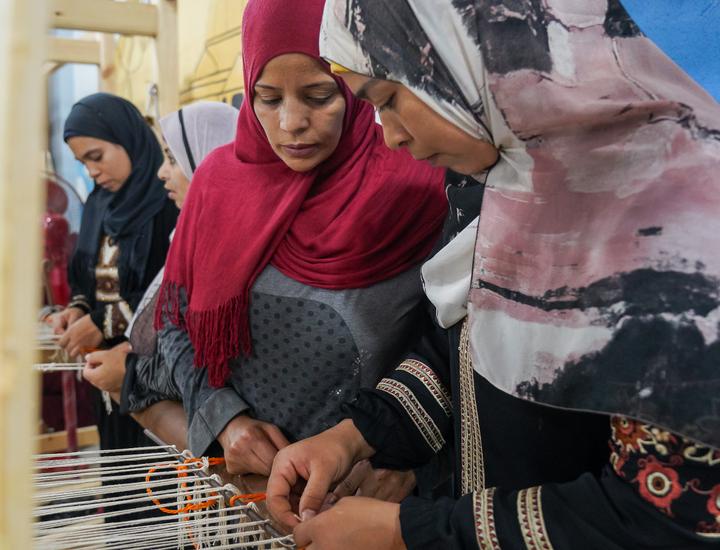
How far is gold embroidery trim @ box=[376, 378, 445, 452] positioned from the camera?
94 centimetres

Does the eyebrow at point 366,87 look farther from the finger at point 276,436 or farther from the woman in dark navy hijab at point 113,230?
the woman in dark navy hijab at point 113,230

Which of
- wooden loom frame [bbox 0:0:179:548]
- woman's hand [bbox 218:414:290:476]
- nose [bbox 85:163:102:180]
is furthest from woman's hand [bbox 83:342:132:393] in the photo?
wooden loom frame [bbox 0:0:179:548]

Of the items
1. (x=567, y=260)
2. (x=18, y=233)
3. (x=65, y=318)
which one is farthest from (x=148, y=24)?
(x=18, y=233)

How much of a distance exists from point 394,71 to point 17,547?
0.53 meters

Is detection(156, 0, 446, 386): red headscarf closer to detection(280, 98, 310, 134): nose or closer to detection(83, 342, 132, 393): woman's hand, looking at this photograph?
detection(280, 98, 310, 134): nose

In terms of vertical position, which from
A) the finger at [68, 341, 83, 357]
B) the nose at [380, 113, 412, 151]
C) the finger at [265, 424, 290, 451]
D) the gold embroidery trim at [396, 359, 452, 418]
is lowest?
the finger at [68, 341, 83, 357]

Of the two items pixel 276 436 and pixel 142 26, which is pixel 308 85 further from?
pixel 142 26

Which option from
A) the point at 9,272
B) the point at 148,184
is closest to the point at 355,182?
the point at 9,272

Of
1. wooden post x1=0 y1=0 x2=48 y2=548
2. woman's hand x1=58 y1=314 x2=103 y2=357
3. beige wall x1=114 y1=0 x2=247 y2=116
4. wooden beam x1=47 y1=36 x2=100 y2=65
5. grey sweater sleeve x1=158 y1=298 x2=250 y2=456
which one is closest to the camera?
wooden post x1=0 y1=0 x2=48 y2=548

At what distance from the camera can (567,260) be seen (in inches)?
24.9

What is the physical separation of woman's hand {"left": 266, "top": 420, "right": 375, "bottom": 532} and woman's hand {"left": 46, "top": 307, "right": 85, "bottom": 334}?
160 cm

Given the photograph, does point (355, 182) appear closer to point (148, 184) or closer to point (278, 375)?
point (278, 375)

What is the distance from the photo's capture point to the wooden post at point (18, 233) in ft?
1.06

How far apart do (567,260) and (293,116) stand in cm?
57
